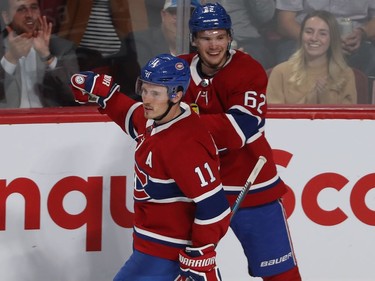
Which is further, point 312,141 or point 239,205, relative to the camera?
point 312,141

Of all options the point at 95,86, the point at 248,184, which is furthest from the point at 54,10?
the point at 248,184

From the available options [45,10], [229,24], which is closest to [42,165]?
[45,10]

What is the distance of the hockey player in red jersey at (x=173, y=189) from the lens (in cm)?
376

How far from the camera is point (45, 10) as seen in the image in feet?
16.9

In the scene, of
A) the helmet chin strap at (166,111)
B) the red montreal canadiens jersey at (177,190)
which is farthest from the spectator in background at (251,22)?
the helmet chin strap at (166,111)

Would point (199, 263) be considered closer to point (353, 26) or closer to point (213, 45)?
point (213, 45)

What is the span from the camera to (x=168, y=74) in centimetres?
383

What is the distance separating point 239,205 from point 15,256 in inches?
44.9

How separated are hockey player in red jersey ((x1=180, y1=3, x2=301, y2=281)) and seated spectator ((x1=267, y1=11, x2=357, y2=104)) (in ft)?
2.65

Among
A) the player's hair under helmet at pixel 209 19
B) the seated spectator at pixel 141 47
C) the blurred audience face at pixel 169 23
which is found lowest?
the seated spectator at pixel 141 47

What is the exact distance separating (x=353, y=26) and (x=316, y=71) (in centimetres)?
26

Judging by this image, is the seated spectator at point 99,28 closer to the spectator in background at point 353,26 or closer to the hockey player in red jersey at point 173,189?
the spectator in background at point 353,26

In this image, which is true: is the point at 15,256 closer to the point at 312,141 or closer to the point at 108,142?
the point at 108,142

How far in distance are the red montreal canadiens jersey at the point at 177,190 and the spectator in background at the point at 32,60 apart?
1.21 m
